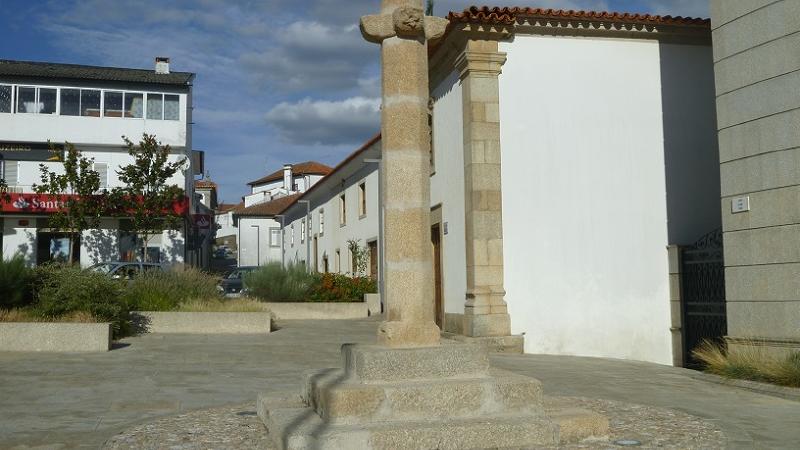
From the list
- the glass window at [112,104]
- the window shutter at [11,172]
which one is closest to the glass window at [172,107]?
the glass window at [112,104]

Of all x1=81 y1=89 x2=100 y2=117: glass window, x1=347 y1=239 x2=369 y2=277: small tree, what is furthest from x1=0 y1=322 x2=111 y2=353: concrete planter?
x1=81 y1=89 x2=100 y2=117: glass window

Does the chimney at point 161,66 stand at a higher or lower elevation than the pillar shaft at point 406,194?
higher

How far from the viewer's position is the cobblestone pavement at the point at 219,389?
19.4ft

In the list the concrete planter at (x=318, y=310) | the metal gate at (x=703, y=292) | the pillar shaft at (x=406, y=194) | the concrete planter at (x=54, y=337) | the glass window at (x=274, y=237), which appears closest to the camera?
the pillar shaft at (x=406, y=194)

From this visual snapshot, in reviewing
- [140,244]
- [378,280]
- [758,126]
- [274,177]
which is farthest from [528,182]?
[274,177]

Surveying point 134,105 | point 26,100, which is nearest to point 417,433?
point 134,105

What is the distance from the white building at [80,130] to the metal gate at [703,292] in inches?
918

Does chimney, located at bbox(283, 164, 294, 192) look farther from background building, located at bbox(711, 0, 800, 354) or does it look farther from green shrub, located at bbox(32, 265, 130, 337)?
background building, located at bbox(711, 0, 800, 354)

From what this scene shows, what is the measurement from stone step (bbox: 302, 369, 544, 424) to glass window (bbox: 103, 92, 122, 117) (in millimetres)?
29201

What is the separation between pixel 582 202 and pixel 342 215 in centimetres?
1713

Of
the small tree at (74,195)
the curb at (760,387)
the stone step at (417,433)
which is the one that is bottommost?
the curb at (760,387)

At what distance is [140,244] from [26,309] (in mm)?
19515

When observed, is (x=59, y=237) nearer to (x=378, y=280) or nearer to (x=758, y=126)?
(x=378, y=280)

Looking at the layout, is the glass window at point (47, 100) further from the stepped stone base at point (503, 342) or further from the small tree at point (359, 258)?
the stepped stone base at point (503, 342)
